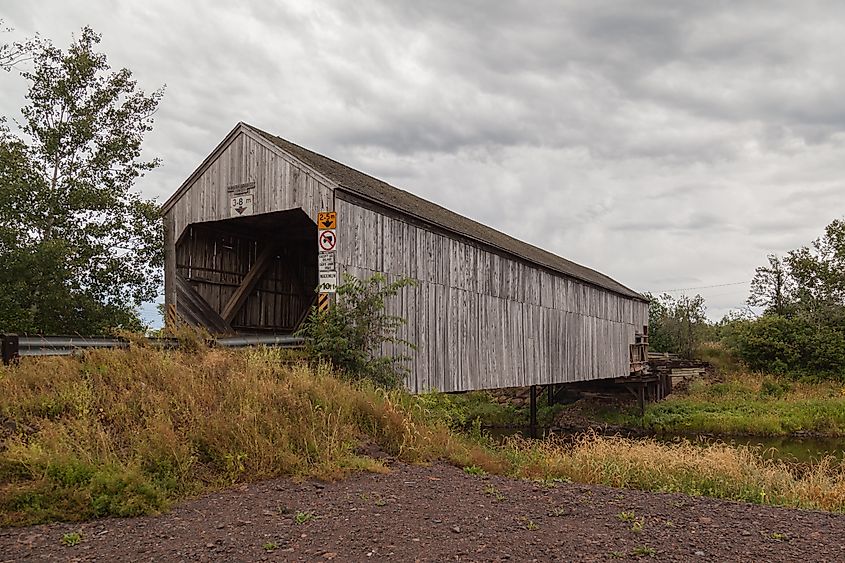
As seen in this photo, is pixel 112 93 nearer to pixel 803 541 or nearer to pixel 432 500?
pixel 432 500

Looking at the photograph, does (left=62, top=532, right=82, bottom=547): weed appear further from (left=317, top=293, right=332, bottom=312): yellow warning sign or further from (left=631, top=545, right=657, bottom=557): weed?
(left=317, top=293, right=332, bottom=312): yellow warning sign

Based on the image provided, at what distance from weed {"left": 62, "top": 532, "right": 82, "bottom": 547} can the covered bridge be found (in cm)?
681

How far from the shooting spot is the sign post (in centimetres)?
1100

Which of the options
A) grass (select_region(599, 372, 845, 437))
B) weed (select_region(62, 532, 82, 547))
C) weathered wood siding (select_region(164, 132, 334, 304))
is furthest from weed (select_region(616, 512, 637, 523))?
grass (select_region(599, 372, 845, 437))

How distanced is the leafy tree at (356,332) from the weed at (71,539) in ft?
18.1

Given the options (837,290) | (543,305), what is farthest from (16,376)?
(837,290)

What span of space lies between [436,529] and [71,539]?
8.58 ft

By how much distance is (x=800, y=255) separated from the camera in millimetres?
35000

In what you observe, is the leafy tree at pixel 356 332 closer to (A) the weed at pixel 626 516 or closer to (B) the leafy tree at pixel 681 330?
(A) the weed at pixel 626 516

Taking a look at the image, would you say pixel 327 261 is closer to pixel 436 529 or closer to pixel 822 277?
pixel 436 529

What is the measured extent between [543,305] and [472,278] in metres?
4.09

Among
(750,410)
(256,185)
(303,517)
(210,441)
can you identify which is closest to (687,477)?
(303,517)

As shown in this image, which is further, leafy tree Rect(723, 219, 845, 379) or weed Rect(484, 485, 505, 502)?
leafy tree Rect(723, 219, 845, 379)

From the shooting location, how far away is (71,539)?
4.67 meters
